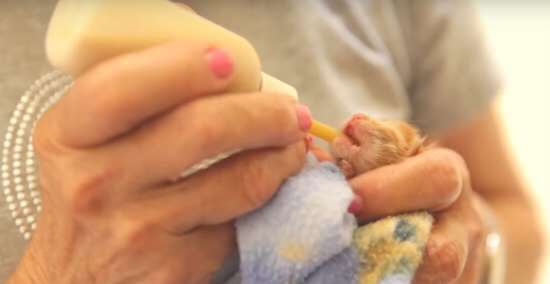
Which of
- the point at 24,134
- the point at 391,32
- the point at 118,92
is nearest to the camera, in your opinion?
the point at 118,92

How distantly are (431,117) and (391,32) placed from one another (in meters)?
0.12

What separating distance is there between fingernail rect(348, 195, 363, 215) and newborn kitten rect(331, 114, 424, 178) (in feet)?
0.09

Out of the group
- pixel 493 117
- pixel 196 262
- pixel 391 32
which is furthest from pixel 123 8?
pixel 493 117

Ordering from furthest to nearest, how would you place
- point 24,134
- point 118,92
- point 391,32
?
point 391,32 → point 24,134 → point 118,92

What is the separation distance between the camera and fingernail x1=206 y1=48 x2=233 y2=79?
13.4 inches

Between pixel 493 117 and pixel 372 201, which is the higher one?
pixel 372 201

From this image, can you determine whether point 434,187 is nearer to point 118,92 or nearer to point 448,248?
point 448,248

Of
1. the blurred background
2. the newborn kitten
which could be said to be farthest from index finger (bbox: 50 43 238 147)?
the blurred background

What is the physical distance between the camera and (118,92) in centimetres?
33

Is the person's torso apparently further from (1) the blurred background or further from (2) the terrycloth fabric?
(1) the blurred background

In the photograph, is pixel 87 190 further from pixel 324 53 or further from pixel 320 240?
pixel 324 53

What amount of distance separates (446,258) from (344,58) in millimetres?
303

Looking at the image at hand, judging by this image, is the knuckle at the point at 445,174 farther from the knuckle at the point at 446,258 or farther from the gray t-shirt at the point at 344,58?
the gray t-shirt at the point at 344,58

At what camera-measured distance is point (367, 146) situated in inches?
16.7
